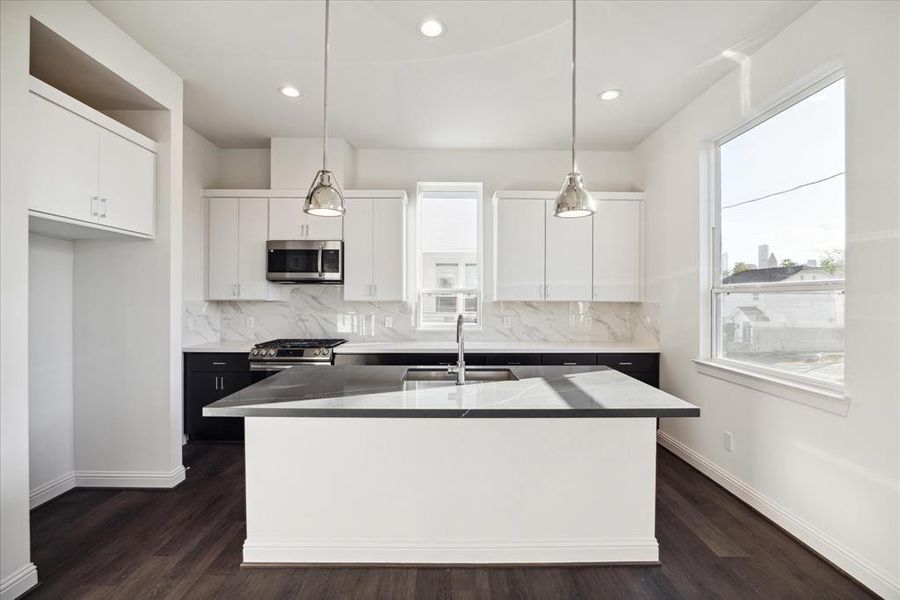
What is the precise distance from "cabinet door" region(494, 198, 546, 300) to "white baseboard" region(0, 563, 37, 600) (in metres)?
3.59

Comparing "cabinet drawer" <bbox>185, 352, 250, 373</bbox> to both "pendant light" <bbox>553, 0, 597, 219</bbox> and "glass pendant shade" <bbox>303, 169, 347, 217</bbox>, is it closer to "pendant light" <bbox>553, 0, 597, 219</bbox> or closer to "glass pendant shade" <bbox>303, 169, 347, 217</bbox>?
"glass pendant shade" <bbox>303, 169, 347, 217</bbox>

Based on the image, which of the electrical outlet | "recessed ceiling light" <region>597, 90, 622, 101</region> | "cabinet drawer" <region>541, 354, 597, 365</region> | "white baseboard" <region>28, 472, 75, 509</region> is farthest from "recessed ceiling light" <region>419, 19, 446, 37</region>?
"white baseboard" <region>28, 472, 75, 509</region>

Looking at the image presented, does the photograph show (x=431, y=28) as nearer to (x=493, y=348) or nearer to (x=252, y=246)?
(x=493, y=348)

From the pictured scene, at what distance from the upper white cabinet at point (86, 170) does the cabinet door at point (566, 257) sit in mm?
3211

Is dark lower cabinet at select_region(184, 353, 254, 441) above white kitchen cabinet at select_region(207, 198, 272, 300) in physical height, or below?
below

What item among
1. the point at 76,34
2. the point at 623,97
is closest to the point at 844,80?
the point at 623,97

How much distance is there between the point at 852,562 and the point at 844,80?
2.28m

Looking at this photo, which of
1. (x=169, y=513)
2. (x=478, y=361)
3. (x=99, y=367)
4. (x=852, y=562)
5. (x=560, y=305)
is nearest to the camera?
(x=852, y=562)

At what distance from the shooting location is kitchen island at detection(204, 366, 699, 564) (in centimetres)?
211

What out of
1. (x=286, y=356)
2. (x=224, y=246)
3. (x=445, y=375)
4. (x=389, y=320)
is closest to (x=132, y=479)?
(x=286, y=356)

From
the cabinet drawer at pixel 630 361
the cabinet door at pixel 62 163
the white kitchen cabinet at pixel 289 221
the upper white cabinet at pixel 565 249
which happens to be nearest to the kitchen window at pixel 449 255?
the upper white cabinet at pixel 565 249

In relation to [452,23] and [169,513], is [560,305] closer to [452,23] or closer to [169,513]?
[452,23]

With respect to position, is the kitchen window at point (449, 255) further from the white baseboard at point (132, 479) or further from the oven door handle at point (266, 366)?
the white baseboard at point (132, 479)

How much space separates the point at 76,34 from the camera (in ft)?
7.42
